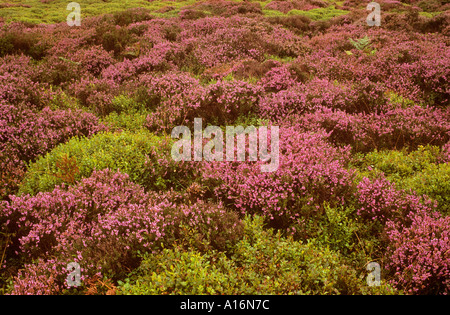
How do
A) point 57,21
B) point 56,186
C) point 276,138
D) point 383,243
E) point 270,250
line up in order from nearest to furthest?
point 270,250 → point 383,243 → point 56,186 → point 276,138 → point 57,21

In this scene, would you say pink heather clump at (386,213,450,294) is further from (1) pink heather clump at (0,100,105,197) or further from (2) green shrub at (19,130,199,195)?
(1) pink heather clump at (0,100,105,197)

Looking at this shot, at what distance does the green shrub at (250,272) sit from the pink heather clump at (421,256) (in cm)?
38

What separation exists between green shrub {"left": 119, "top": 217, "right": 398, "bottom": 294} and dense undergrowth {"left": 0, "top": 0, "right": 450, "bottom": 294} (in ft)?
0.07

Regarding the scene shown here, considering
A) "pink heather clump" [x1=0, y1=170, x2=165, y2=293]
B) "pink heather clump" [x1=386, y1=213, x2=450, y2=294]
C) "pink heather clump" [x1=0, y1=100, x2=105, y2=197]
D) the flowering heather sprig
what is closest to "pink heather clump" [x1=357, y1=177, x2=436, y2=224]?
"pink heather clump" [x1=386, y1=213, x2=450, y2=294]

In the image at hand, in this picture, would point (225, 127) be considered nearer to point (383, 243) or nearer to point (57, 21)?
point (383, 243)

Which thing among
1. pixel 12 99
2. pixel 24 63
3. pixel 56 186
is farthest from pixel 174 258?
pixel 24 63

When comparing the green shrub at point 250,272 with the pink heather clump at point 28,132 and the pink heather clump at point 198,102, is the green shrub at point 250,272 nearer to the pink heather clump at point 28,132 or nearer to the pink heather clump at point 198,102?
the pink heather clump at point 28,132

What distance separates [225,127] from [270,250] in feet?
11.5

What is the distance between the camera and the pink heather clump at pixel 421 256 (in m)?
3.18

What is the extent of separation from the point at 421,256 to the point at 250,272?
2.04m

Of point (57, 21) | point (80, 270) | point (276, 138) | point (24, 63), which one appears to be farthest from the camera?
point (57, 21)

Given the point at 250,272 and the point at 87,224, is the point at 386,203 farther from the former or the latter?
the point at 87,224

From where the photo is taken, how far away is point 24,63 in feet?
29.0

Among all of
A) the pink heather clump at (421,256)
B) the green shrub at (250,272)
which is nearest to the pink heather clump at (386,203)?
the pink heather clump at (421,256)
